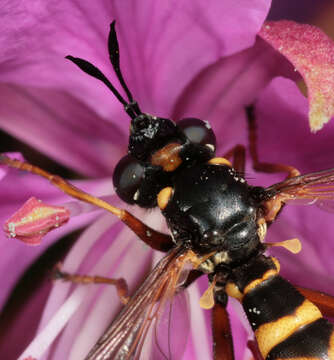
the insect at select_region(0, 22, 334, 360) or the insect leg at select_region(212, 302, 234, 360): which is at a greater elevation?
the insect at select_region(0, 22, 334, 360)

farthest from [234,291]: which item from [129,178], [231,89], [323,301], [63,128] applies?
[63,128]

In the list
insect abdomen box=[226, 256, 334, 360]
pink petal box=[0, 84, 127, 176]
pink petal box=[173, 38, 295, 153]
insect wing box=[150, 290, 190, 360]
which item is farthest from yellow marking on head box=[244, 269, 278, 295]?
A: pink petal box=[0, 84, 127, 176]

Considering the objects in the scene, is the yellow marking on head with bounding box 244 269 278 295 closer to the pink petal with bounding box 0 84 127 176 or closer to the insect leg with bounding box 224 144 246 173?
the insect leg with bounding box 224 144 246 173

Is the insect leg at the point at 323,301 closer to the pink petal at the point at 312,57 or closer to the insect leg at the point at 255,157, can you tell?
the insect leg at the point at 255,157

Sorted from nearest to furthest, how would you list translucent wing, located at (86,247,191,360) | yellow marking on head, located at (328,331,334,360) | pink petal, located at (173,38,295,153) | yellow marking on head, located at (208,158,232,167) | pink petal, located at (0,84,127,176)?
translucent wing, located at (86,247,191,360) → yellow marking on head, located at (328,331,334,360) → yellow marking on head, located at (208,158,232,167) → pink petal, located at (173,38,295,153) → pink petal, located at (0,84,127,176)

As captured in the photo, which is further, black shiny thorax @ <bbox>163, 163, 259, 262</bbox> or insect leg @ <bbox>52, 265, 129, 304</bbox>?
insect leg @ <bbox>52, 265, 129, 304</bbox>

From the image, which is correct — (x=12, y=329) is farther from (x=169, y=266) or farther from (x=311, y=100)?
(x=311, y=100)

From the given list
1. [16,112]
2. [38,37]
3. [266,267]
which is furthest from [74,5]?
[266,267]
